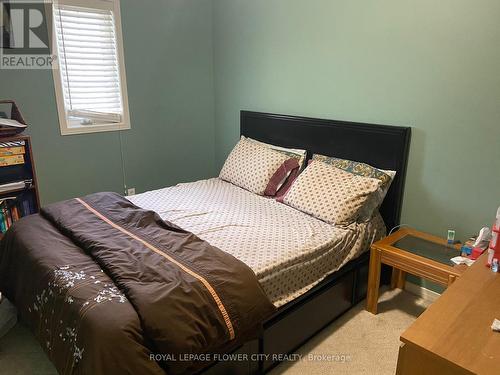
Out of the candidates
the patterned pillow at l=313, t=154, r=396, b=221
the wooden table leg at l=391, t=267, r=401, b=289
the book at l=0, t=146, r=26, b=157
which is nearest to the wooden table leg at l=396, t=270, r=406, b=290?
the wooden table leg at l=391, t=267, r=401, b=289

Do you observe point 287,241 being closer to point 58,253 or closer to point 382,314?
point 382,314

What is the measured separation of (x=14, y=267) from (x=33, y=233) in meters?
0.21

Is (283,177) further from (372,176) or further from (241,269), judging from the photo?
(241,269)

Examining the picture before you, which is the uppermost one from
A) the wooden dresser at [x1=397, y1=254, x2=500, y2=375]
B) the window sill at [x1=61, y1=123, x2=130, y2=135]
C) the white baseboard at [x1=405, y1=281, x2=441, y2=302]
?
the window sill at [x1=61, y1=123, x2=130, y2=135]

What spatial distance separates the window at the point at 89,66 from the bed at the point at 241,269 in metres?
0.96

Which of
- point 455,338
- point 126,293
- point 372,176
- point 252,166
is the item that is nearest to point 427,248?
point 372,176

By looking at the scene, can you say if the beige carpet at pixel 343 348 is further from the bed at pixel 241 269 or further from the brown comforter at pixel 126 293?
the brown comforter at pixel 126 293

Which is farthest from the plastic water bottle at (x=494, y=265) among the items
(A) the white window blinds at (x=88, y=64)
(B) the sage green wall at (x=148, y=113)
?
→ (A) the white window blinds at (x=88, y=64)

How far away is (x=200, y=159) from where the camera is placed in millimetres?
3930

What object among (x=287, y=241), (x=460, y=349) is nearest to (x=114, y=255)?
(x=287, y=241)

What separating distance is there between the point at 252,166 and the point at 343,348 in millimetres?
1526

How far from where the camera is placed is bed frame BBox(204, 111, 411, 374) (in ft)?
6.00

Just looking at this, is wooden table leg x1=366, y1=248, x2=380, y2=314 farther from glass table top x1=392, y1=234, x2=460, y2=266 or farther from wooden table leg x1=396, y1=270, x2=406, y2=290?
wooden table leg x1=396, y1=270, x2=406, y2=290

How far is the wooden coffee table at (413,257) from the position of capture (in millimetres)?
2012
